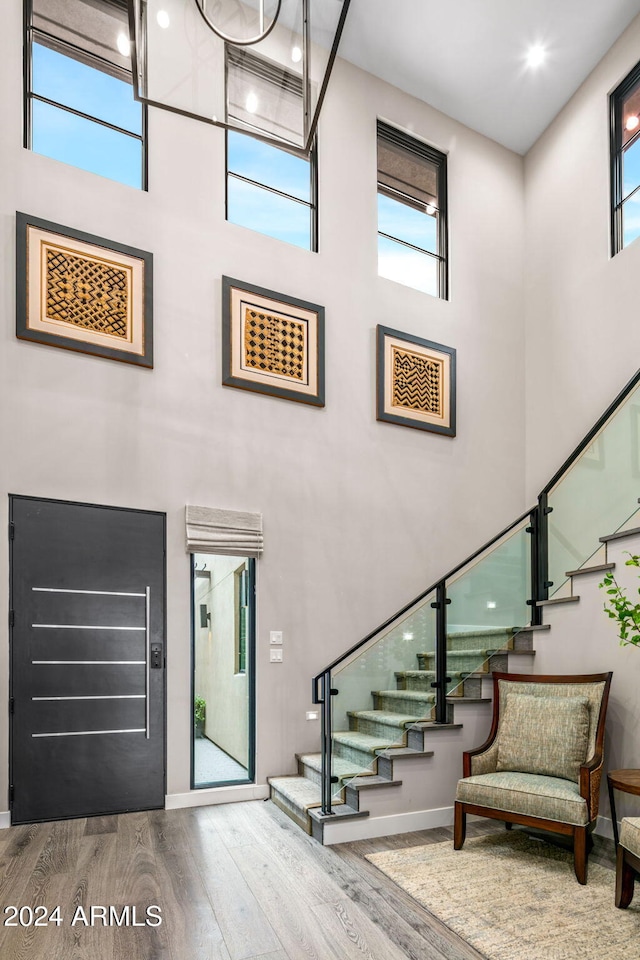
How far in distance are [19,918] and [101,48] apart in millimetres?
4253

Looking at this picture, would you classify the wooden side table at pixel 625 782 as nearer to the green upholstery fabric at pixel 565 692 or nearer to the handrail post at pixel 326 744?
the green upholstery fabric at pixel 565 692

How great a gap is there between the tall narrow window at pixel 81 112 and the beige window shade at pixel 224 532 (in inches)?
106

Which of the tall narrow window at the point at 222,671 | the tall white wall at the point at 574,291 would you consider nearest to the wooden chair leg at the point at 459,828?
the tall white wall at the point at 574,291

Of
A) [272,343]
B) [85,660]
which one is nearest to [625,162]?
[272,343]

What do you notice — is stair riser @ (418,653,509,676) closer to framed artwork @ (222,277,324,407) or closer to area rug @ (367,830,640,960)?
area rug @ (367,830,640,960)

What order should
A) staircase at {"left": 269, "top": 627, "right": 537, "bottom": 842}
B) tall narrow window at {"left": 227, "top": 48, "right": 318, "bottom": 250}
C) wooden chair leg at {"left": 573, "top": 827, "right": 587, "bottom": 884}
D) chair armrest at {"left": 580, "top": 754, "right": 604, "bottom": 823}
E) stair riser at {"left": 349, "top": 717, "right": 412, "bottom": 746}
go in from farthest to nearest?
1. tall narrow window at {"left": 227, "top": 48, "right": 318, "bottom": 250}
2. stair riser at {"left": 349, "top": 717, "right": 412, "bottom": 746}
3. staircase at {"left": 269, "top": 627, "right": 537, "bottom": 842}
4. chair armrest at {"left": 580, "top": 754, "right": 604, "bottom": 823}
5. wooden chair leg at {"left": 573, "top": 827, "right": 587, "bottom": 884}

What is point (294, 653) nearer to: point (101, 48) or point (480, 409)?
point (480, 409)

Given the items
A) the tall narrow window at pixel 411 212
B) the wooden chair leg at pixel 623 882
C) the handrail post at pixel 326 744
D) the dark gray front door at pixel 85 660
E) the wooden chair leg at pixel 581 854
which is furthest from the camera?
the tall narrow window at pixel 411 212

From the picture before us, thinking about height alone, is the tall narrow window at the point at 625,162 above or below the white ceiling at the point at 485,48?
below

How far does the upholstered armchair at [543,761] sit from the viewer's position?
3672 mm

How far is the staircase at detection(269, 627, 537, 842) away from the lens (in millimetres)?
4465

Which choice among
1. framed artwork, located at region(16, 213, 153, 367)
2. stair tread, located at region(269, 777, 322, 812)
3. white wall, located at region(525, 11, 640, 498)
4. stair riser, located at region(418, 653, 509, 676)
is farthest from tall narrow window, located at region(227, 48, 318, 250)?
stair tread, located at region(269, 777, 322, 812)

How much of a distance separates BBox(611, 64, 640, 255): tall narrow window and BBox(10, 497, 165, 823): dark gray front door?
503 cm

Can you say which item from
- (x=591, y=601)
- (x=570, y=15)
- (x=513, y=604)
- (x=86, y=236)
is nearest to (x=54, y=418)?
(x=86, y=236)
